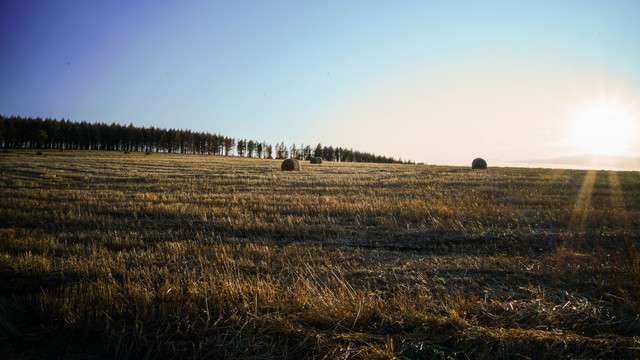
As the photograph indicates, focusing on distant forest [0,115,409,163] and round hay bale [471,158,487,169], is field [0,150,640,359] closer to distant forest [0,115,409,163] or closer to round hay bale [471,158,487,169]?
round hay bale [471,158,487,169]

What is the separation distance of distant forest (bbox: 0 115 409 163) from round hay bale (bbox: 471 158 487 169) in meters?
42.9

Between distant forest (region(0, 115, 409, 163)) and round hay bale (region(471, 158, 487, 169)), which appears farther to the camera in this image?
distant forest (region(0, 115, 409, 163))

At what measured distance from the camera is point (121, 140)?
12200cm

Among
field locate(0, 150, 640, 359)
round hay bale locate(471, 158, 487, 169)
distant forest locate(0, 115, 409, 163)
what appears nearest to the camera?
field locate(0, 150, 640, 359)

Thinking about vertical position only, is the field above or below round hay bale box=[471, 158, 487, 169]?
below

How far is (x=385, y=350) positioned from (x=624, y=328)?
230 centimetres

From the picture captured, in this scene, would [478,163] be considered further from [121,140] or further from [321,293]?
[121,140]

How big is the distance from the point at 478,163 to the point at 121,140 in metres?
136

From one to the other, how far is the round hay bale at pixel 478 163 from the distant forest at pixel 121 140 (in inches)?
1687

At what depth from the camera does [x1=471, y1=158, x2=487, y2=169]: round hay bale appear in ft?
135

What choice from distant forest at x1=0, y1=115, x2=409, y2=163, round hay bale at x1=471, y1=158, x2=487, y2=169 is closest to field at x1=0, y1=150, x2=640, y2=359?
round hay bale at x1=471, y1=158, x2=487, y2=169

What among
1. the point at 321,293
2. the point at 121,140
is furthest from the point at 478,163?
the point at 121,140

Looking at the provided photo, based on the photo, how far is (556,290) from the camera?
3.58 m

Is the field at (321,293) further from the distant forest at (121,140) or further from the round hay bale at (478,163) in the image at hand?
the distant forest at (121,140)
